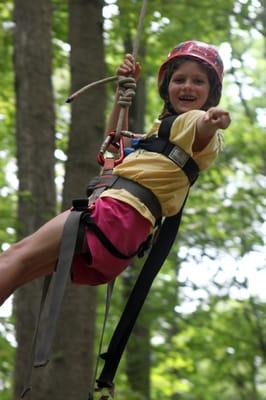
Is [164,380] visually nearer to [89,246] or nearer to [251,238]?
[251,238]

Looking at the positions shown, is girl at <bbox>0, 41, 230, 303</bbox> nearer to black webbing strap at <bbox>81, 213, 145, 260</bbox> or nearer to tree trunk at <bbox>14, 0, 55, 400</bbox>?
black webbing strap at <bbox>81, 213, 145, 260</bbox>

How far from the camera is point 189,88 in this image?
396 cm

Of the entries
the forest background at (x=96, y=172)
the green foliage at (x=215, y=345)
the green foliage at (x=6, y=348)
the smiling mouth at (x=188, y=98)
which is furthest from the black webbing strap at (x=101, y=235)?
the green foliage at (x=215, y=345)

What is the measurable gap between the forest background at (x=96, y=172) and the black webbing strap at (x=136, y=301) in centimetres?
239

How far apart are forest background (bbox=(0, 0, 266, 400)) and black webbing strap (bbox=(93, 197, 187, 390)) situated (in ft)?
7.84

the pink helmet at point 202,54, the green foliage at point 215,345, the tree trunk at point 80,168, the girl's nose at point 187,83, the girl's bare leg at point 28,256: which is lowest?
the green foliage at point 215,345

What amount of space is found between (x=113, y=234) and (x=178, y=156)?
0.43 m

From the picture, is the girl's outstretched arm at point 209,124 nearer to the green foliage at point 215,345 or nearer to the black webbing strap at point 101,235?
the black webbing strap at point 101,235

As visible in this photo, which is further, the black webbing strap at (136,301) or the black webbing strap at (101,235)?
the black webbing strap at (136,301)

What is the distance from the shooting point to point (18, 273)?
3.64 meters

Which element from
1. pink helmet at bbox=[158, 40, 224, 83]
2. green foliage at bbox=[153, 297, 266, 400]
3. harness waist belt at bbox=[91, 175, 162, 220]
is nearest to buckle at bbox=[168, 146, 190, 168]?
harness waist belt at bbox=[91, 175, 162, 220]

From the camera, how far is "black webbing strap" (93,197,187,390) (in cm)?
400

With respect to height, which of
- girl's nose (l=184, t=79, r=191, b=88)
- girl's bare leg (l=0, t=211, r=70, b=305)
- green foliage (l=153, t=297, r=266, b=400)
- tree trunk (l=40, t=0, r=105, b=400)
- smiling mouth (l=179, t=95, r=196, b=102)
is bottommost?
green foliage (l=153, t=297, r=266, b=400)

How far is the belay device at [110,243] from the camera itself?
362cm
